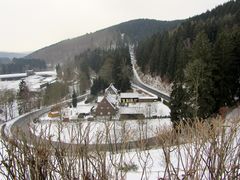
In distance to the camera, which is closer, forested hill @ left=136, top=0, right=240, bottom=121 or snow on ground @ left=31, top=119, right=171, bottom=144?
snow on ground @ left=31, top=119, right=171, bottom=144

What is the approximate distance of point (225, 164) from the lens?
11.9 feet

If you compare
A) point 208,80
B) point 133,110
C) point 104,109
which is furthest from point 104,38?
point 208,80

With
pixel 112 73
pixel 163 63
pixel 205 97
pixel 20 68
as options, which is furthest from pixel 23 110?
pixel 20 68

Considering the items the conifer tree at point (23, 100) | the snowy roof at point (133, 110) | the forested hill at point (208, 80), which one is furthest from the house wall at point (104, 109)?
the conifer tree at point (23, 100)

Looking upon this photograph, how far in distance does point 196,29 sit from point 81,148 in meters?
43.5

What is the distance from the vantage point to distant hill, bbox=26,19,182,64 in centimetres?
12762

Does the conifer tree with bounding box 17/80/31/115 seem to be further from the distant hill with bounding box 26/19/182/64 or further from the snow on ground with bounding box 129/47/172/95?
the distant hill with bounding box 26/19/182/64

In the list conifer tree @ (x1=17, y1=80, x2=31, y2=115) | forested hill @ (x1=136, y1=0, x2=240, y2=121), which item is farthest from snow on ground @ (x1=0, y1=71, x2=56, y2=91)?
forested hill @ (x1=136, y1=0, x2=240, y2=121)

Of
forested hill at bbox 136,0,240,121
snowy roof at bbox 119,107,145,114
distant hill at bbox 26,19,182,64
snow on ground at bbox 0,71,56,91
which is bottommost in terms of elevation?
snowy roof at bbox 119,107,145,114

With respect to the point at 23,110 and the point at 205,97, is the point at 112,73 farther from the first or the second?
the point at 205,97

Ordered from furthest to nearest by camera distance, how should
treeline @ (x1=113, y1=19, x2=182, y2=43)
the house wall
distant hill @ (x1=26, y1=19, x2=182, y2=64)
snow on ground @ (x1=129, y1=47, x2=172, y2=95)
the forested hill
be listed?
treeline @ (x1=113, y1=19, x2=182, y2=43) < distant hill @ (x1=26, y1=19, x2=182, y2=64) < snow on ground @ (x1=129, y1=47, x2=172, y2=95) < the house wall < the forested hill

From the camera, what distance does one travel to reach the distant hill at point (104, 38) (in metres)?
128

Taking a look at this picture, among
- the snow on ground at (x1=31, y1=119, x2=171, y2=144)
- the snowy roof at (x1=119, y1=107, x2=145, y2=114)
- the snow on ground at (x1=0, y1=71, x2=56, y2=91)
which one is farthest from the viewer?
the snow on ground at (x1=0, y1=71, x2=56, y2=91)

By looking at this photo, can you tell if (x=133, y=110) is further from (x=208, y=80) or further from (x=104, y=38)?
(x=104, y=38)
